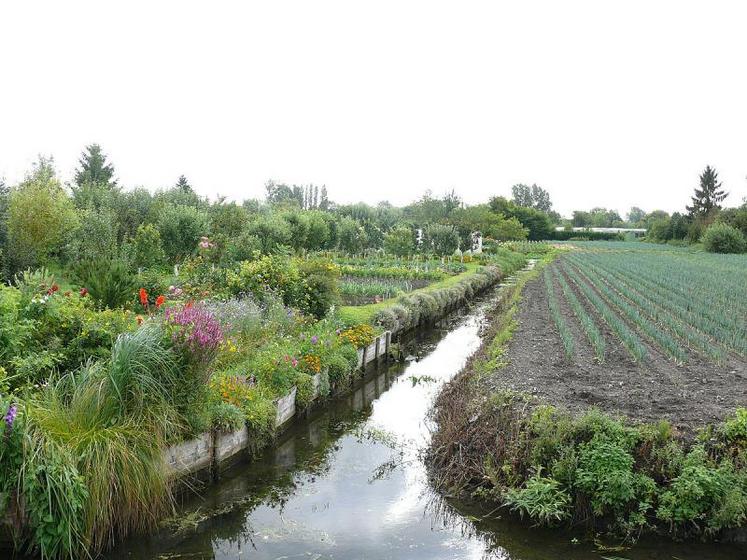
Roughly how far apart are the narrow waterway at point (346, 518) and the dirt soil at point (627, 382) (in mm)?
1987

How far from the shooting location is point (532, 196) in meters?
165

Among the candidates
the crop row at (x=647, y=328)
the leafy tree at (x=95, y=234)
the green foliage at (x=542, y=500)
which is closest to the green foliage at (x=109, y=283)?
the leafy tree at (x=95, y=234)

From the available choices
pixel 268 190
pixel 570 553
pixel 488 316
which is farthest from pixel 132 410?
pixel 268 190

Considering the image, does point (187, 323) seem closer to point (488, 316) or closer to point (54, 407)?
point (54, 407)

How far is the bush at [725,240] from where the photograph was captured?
60.0m

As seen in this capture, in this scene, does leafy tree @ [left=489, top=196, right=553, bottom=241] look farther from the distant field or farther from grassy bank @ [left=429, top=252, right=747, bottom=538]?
grassy bank @ [left=429, top=252, right=747, bottom=538]

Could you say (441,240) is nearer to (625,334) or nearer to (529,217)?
(625,334)

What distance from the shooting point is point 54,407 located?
6.27 metres

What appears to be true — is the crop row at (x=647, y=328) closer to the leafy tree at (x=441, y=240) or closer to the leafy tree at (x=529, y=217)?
the leafy tree at (x=441, y=240)

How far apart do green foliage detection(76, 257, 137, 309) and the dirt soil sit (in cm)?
838

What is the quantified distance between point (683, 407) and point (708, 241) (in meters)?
60.9

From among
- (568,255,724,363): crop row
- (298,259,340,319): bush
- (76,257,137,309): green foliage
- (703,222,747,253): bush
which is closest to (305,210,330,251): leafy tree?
(568,255,724,363): crop row

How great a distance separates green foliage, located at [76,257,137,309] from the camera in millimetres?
13258

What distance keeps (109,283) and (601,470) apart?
10968 mm
